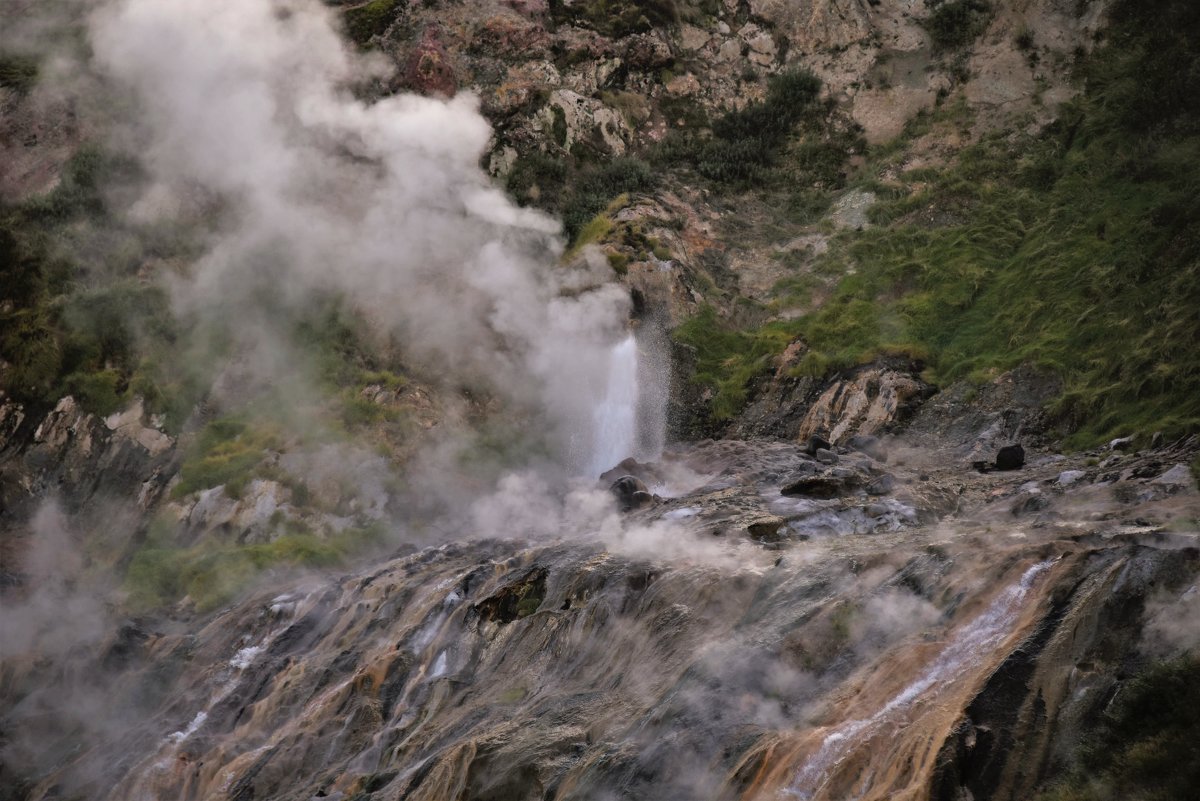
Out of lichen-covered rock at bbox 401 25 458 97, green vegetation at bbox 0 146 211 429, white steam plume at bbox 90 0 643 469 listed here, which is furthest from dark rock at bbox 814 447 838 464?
lichen-covered rock at bbox 401 25 458 97

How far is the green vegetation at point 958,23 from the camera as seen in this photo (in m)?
27.6

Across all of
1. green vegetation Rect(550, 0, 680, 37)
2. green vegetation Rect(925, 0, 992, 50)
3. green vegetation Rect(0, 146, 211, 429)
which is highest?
green vegetation Rect(550, 0, 680, 37)

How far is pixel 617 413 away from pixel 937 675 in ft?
51.3

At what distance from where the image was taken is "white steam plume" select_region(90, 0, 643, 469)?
2422 centimetres

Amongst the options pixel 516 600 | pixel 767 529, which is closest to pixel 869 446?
pixel 767 529

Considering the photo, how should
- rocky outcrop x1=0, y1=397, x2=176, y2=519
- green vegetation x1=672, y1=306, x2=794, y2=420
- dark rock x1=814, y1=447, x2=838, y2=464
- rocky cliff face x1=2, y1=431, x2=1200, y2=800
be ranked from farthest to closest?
rocky outcrop x1=0, y1=397, x2=176, y2=519
green vegetation x1=672, y1=306, x2=794, y2=420
dark rock x1=814, y1=447, x2=838, y2=464
rocky cliff face x1=2, y1=431, x2=1200, y2=800

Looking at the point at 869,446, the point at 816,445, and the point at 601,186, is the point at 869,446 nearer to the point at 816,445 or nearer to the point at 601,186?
the point at 816,445

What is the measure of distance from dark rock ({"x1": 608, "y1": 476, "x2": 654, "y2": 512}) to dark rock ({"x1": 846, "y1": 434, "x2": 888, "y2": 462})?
13.2ft

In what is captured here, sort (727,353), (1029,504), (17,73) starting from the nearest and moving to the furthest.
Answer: (1029,504)
(727,353)
(17,73)

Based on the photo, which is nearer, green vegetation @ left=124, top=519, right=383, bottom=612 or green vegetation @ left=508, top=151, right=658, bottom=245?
green vegetation @ left=124, top=519, right=383, bottom=612

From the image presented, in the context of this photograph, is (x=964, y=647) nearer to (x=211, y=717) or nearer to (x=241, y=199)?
(x=211, y=717)

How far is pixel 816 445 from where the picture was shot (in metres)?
17.4

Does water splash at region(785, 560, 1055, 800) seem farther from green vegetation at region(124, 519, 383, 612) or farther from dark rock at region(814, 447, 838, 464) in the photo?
green vegetation at region(124, 519, 383, 612)

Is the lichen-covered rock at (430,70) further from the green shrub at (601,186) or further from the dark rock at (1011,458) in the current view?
the dark rock at (1011,458)
